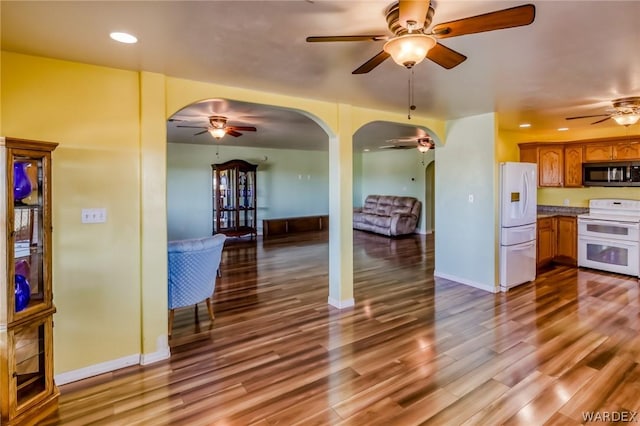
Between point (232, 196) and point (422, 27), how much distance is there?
298 inches

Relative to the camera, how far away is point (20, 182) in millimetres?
2148

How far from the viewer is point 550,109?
14.5 ft

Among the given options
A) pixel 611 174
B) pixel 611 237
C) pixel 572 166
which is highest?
pixel 572 166

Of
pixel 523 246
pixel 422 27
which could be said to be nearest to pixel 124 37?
pixel 422 27

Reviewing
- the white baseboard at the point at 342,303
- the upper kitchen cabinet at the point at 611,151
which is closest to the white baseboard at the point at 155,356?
the white baseboard at the point at 342,303

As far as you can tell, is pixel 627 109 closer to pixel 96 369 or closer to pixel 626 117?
pixel 626 117

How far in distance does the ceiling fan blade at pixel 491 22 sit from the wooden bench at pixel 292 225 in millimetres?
8171

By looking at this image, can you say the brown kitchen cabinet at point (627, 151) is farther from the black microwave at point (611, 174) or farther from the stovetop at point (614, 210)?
the stovetop at point (614, 210)

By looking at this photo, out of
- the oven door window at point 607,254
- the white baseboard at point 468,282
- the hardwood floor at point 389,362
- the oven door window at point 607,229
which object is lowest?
the hardwood floor at point 389,362

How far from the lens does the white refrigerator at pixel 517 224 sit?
4.78 m

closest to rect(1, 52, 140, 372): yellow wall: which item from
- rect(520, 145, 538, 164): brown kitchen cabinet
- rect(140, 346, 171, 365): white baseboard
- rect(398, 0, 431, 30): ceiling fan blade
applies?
rect(140, 346, 171, 365): white baseboard

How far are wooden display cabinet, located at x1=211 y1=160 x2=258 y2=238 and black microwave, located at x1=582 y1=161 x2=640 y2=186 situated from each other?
7.00 meters

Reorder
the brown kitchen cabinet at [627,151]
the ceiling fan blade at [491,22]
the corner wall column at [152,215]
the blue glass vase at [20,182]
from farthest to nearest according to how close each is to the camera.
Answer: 1. the brown kitchen cabinet at [627,151]
2. the corner wall column at [152,215]
3. the blue glass vase at [20,182]
4. the ceiling fan blade at [491,22]

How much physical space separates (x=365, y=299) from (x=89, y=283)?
3.02 m
